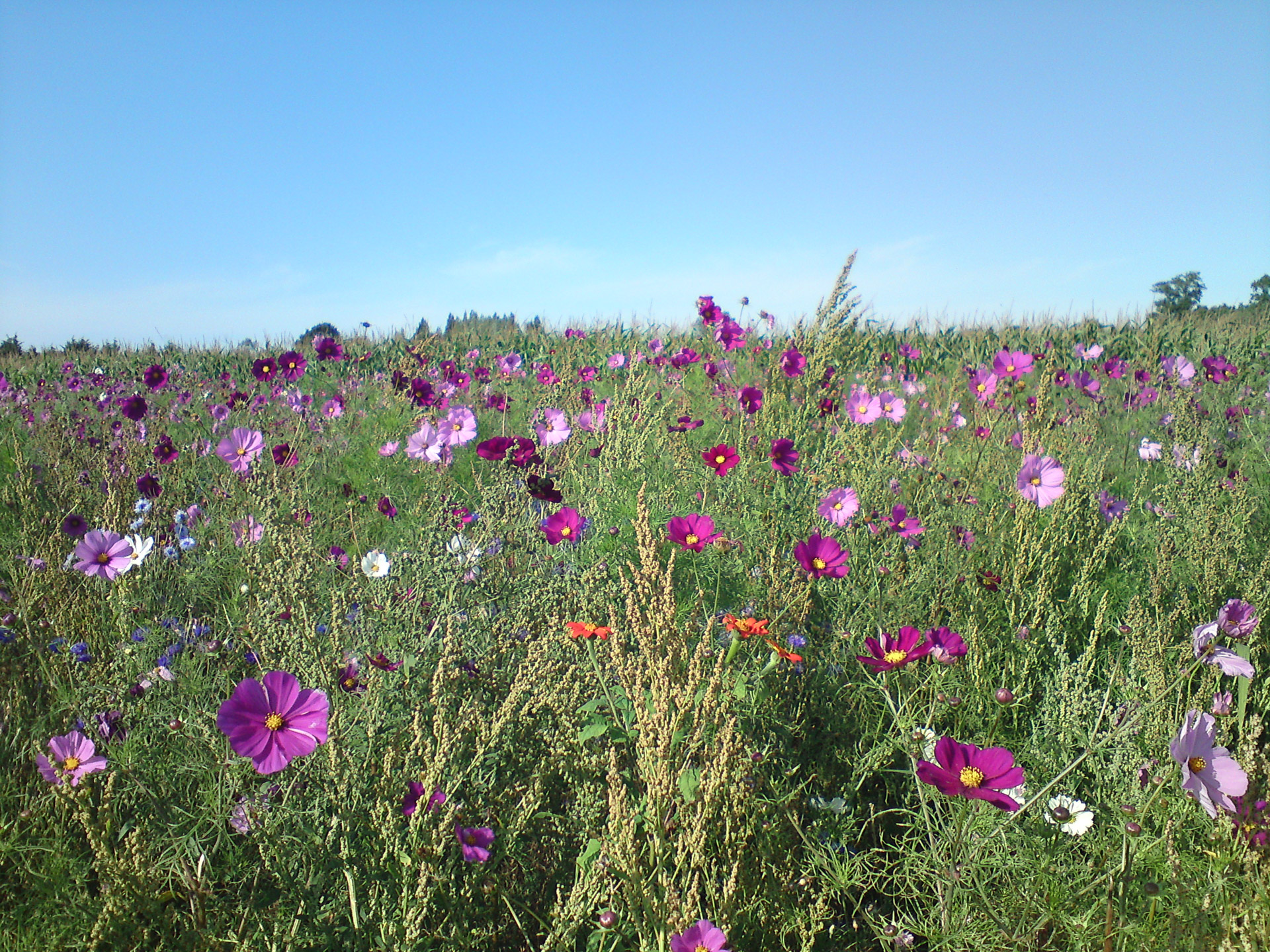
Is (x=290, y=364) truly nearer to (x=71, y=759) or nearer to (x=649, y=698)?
(x=71, y=759)

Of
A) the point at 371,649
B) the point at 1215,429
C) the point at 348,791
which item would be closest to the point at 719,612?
the point at 371,649

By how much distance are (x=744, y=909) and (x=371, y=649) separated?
39.3 inches

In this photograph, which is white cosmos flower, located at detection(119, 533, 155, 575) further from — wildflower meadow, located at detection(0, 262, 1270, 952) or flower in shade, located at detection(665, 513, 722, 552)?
flower in shade, located at detection(665, 513, 722, 552)

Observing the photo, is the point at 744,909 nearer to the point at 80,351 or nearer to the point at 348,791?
the point at 348,791

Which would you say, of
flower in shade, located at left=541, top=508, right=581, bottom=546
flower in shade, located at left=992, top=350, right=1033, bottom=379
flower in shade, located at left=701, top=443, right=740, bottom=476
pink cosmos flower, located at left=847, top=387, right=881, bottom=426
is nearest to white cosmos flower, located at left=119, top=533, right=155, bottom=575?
flower in shade, located at left=541, top=508, right=581, bottom=546

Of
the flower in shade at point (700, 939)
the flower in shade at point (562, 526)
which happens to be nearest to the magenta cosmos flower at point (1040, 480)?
the flower in shade at point (562, 526)

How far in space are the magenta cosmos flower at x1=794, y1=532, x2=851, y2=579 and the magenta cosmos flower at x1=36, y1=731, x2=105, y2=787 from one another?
149 cm

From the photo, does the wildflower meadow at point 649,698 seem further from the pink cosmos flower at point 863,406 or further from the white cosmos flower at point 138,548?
the pink cosmos flower at point 863,406

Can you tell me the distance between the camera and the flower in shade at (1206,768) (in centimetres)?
106

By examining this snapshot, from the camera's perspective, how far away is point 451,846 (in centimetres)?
121

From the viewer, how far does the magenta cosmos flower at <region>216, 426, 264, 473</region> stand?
291 cm

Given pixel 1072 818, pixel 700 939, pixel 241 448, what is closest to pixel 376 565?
pixel 241 448

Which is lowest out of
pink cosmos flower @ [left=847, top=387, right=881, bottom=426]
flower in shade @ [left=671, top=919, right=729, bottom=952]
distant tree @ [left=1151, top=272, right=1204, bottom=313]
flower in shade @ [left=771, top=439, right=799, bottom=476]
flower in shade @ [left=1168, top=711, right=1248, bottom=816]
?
flower in shade @ [left=671, top=919, right=729, bottom=952]

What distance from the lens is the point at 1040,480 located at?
7.85 feet
